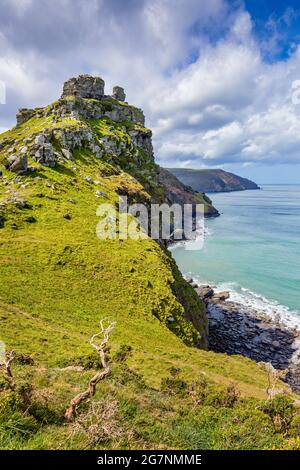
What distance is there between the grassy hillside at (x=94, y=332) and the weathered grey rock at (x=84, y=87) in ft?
207

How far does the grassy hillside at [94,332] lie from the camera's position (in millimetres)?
13625

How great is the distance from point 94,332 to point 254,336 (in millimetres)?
37364

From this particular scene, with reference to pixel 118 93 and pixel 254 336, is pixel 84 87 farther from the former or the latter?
pixel 254 336

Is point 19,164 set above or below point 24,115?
below

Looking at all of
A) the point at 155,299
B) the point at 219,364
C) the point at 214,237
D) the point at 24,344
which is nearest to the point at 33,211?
the point at 155,299

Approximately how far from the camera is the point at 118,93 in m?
149

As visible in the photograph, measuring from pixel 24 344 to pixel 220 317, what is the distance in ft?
157

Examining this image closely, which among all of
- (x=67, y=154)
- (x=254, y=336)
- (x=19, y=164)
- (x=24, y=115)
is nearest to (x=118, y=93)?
(x=24, y=115)

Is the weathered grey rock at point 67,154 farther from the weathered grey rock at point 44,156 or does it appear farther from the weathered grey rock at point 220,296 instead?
the weathered grey rock at point 220,296

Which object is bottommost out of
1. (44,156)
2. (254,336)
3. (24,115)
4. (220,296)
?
(254,336)

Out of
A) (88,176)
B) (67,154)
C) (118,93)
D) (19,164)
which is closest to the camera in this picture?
(19,164)

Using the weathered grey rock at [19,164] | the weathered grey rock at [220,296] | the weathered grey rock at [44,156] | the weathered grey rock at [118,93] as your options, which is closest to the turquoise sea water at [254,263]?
the weathered grey rock at [220,296]

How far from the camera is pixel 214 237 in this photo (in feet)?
478

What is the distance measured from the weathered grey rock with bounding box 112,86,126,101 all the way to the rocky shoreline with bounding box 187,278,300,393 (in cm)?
11331
